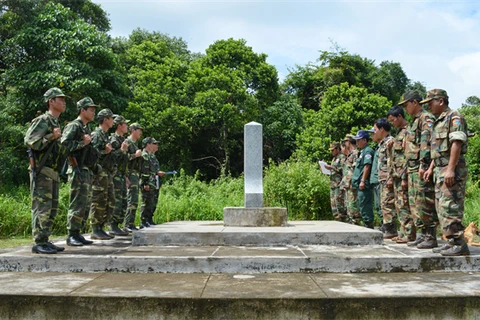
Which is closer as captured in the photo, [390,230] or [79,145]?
[79,145]

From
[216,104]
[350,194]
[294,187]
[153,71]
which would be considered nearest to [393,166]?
[350,194]

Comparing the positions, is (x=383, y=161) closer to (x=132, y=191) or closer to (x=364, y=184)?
(x=364, y=184)

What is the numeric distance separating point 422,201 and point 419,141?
763 millimetres

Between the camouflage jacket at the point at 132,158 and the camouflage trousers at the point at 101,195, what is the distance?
83 centimetres

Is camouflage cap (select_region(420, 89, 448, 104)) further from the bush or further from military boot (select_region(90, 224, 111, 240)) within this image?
the bush

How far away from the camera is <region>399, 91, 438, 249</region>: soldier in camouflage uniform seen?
5.26m

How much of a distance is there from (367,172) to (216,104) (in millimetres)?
13582

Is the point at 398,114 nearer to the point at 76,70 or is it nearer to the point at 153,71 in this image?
the point at 76,70

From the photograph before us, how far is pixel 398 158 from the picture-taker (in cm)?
602

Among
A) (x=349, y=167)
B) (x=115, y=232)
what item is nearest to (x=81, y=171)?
(x=115, y=232)

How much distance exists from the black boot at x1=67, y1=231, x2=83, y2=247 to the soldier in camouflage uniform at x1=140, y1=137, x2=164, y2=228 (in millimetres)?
2445

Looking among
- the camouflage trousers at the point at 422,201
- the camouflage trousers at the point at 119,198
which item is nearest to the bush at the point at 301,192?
the camouflage trousers at the point at 119,198

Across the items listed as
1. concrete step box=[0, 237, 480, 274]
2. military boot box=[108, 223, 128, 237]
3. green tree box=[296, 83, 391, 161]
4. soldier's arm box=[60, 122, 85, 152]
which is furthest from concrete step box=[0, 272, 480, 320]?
green tree box=[296, 83, 391, 161]

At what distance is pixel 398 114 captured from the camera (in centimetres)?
629
